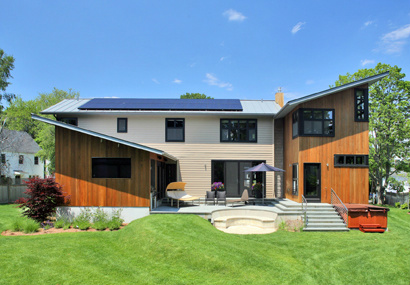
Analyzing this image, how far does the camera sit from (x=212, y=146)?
51.2 ft

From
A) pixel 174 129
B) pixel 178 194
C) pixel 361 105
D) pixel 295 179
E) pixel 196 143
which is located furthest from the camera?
pixel 174 129

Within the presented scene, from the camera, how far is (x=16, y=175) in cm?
3216

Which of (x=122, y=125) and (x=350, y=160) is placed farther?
(x=122, y=125)

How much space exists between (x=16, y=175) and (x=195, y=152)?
27.5 meters

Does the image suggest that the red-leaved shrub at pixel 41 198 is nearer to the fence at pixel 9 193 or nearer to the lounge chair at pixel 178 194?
the lounge chair at pixel 178 194

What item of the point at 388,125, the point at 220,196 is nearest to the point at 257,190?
the point at 220,196

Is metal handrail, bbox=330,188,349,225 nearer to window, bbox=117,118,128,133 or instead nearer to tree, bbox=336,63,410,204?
tree, bbox=336,63,410,204

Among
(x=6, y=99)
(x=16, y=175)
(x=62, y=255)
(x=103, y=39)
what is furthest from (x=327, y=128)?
(x=16, y=175)

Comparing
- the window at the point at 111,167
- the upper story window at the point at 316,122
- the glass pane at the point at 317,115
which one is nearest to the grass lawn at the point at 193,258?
the window at the point at 111,167

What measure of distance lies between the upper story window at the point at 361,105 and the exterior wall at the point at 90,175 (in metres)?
10.3

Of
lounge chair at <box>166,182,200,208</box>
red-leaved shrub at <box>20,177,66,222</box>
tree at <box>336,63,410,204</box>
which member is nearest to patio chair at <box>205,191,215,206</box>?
lounge chair at <box>166,182,200,208</box>

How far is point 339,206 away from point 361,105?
5209mm

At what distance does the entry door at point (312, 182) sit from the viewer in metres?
13.0

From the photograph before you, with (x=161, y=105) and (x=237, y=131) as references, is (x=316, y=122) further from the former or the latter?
(x=161, y=105)
